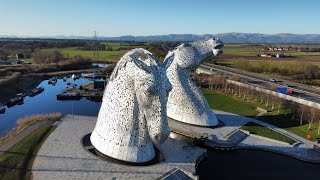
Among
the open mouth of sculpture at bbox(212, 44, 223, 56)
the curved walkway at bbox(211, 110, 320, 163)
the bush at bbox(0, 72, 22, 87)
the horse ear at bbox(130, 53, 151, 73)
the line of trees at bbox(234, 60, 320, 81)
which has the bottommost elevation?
the curved walkway at bbox(211, 110, 320, 163)

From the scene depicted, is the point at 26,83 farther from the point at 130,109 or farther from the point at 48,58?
the point at 130,109

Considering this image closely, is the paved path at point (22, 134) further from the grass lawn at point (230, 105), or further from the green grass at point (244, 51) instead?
the green grass at point (244, 51)

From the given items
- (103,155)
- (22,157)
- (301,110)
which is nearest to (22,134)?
(22,157)

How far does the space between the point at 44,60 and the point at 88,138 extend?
71929mm

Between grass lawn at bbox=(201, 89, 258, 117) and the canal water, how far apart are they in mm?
11697

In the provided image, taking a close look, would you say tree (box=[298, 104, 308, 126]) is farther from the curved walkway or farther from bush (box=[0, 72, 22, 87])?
bush (box=[0, 72, 22, 87])

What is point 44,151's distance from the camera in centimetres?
2347

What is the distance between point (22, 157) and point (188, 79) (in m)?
17.1

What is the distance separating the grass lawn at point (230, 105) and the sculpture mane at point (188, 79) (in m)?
8.57

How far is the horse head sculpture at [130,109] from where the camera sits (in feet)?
62.3

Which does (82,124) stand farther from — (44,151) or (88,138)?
(44,151)

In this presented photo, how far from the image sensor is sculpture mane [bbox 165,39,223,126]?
3056cm

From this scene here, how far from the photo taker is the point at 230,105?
137 feet

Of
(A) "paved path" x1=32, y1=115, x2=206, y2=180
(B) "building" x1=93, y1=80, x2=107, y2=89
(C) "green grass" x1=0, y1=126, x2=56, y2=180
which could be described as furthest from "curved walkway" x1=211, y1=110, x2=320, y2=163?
(B) "building" x1=93, y1=80, x2=107, y2=89
